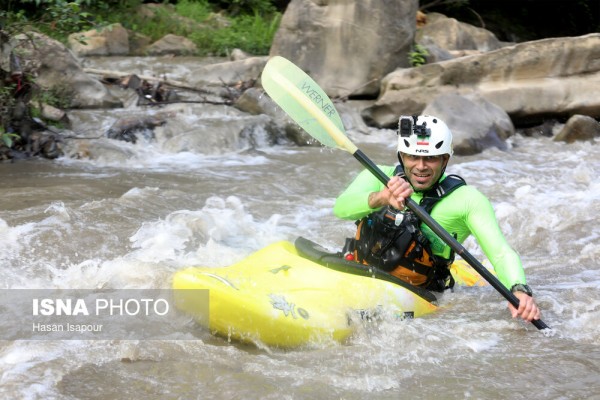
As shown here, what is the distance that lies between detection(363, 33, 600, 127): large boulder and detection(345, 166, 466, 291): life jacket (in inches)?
236

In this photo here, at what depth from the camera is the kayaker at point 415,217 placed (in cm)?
361

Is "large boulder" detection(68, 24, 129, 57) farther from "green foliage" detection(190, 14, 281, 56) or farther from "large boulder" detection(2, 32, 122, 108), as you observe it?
"large boulder" detection(2, 32, 122, 108)

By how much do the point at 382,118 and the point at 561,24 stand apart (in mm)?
9537

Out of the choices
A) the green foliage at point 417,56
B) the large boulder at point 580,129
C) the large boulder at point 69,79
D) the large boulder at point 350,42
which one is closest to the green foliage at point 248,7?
the large boulder at point 350,42

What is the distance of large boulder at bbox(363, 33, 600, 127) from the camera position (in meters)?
9.75

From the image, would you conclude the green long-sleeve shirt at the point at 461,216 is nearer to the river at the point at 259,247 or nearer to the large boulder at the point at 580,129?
the river at the point at 259,247

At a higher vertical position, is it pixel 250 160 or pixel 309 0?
pixel 309 0

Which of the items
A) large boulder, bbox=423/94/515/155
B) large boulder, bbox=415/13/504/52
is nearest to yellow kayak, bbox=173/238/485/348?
large boulder, bbox=423/94/515/155

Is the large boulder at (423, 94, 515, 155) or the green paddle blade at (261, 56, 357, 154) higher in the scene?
the green paddle blade at (261, 56, 357, 154)

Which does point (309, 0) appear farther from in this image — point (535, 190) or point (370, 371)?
point (370, 371)

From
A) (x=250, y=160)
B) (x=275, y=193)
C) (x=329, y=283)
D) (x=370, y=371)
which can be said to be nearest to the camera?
(x=370, y=371)

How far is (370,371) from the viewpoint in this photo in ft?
10.5

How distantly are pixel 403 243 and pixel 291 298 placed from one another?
0.61 m

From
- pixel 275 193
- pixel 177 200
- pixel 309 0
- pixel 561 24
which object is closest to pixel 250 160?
pixel 275 193
